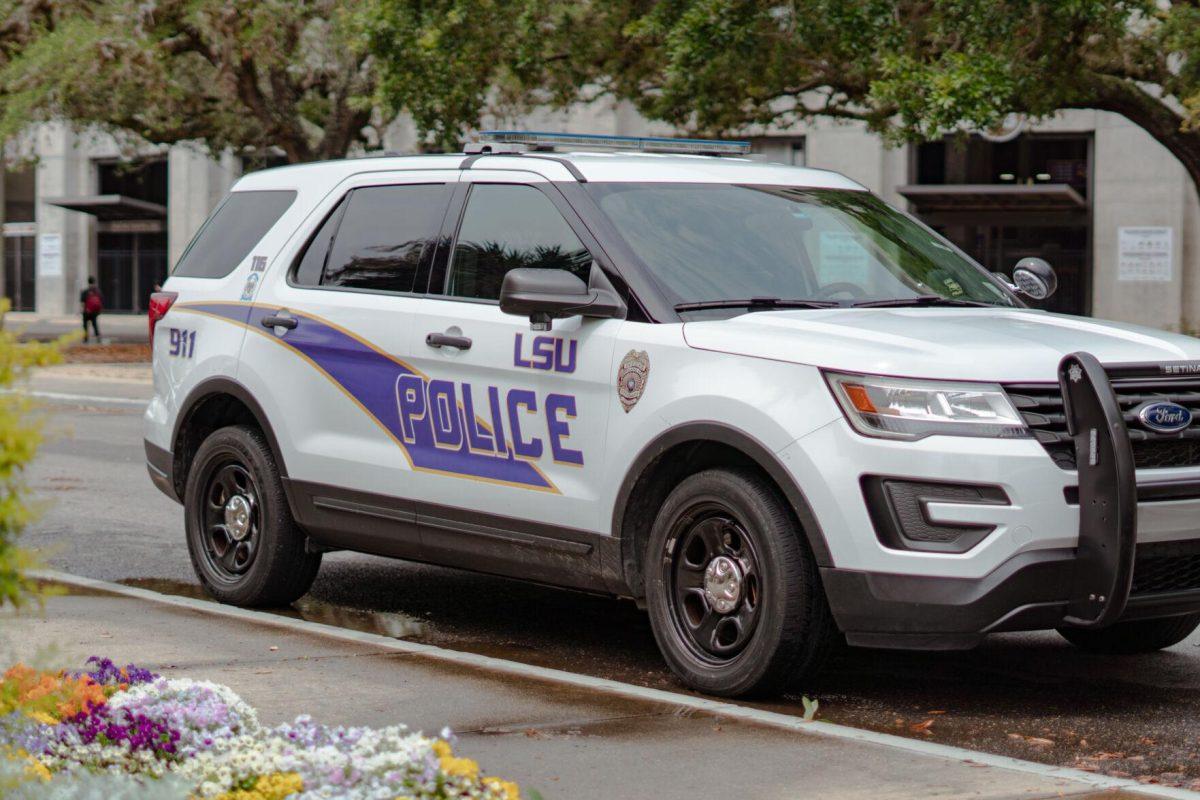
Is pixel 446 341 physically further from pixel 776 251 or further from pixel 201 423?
pixel 201 423

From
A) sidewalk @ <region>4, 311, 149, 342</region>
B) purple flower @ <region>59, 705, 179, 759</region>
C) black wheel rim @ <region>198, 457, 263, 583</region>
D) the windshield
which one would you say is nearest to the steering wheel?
Result: the windshield

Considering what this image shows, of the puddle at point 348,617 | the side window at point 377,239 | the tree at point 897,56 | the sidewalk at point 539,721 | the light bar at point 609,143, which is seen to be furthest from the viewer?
the tree at point 897,56

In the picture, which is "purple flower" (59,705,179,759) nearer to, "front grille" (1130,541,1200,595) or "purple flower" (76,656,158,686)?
"purple flower" (76,656,158,686)

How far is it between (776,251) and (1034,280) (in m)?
1.34

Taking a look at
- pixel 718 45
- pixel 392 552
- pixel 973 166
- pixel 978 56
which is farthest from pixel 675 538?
pixel 973 166

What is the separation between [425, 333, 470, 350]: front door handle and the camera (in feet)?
22.4

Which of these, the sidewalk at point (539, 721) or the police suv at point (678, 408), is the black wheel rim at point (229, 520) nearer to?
the police suv at point (678, 408)

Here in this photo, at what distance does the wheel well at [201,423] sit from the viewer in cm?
813

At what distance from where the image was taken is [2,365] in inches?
105

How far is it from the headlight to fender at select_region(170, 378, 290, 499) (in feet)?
10.1

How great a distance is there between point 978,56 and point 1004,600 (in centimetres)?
1231

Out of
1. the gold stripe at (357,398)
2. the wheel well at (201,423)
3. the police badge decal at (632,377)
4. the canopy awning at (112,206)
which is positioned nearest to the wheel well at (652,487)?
the police badge decal at (632,377)

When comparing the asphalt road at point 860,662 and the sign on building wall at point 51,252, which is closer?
the asphalt road at point 860,662

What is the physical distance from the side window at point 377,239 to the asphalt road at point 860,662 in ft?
5.03
